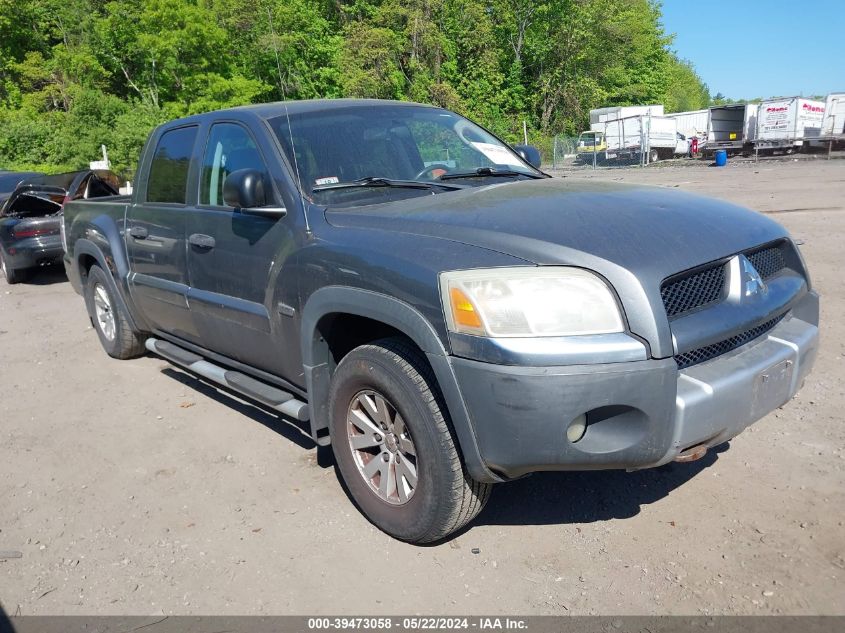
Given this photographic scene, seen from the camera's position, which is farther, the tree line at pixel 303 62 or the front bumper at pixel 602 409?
the tree line at pixel 303 62

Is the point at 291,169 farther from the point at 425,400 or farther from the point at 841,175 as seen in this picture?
the point at 841,175

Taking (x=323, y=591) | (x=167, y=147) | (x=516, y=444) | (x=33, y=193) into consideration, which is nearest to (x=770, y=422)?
(x=516, y=444)

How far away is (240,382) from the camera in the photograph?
4023mm

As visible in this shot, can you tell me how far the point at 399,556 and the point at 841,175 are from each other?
2080cm

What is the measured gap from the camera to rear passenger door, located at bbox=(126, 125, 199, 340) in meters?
4.45

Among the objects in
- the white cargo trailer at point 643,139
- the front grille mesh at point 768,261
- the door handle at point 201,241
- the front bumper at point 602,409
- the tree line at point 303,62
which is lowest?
the white cargo trailer at point 643,139

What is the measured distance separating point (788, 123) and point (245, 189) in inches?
1279

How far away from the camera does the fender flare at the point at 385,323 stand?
2.61 m

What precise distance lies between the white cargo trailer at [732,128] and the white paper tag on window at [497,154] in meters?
32.4

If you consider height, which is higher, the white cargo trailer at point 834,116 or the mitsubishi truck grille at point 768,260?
the mitsubishi truck grille at point 768,260

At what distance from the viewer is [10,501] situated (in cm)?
381

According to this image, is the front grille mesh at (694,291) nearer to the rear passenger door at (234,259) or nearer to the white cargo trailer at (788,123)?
the rear passenger door at (234,259)

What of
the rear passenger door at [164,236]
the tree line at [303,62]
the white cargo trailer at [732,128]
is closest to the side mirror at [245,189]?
the rear passenger door at [164,236]

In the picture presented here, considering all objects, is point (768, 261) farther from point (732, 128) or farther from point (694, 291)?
point (732, 128)
